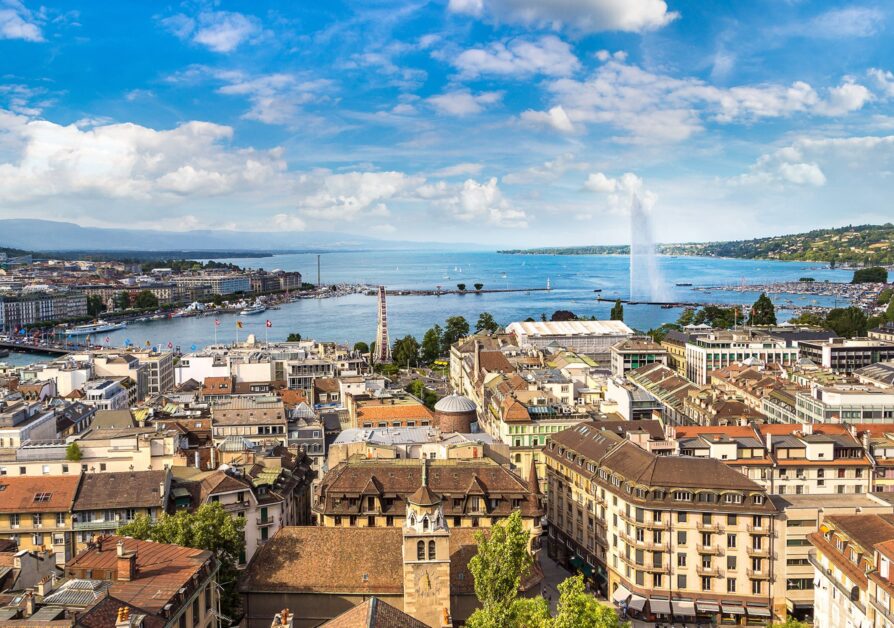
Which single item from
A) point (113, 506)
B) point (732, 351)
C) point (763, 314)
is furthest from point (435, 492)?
point (763, 314)

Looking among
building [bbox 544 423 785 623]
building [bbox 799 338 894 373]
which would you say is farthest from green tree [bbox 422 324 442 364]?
building [bbox 544 423 785 623]

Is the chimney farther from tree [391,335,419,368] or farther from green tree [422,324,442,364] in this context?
green tree [422,324,442,364]

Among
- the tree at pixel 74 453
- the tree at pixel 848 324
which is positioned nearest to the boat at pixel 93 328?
the tree at pixel 74 453

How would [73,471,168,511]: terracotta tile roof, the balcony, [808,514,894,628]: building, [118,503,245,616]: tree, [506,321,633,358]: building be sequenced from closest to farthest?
[808,514,894,628]: building, [118,503,245,616]: tree, [73,471,168,511]: terracotta tile roof, the balcony, [506,321,633,358]: building

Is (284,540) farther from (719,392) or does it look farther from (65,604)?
(719,392)

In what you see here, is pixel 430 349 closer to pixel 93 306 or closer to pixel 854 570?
pixel 854 570
